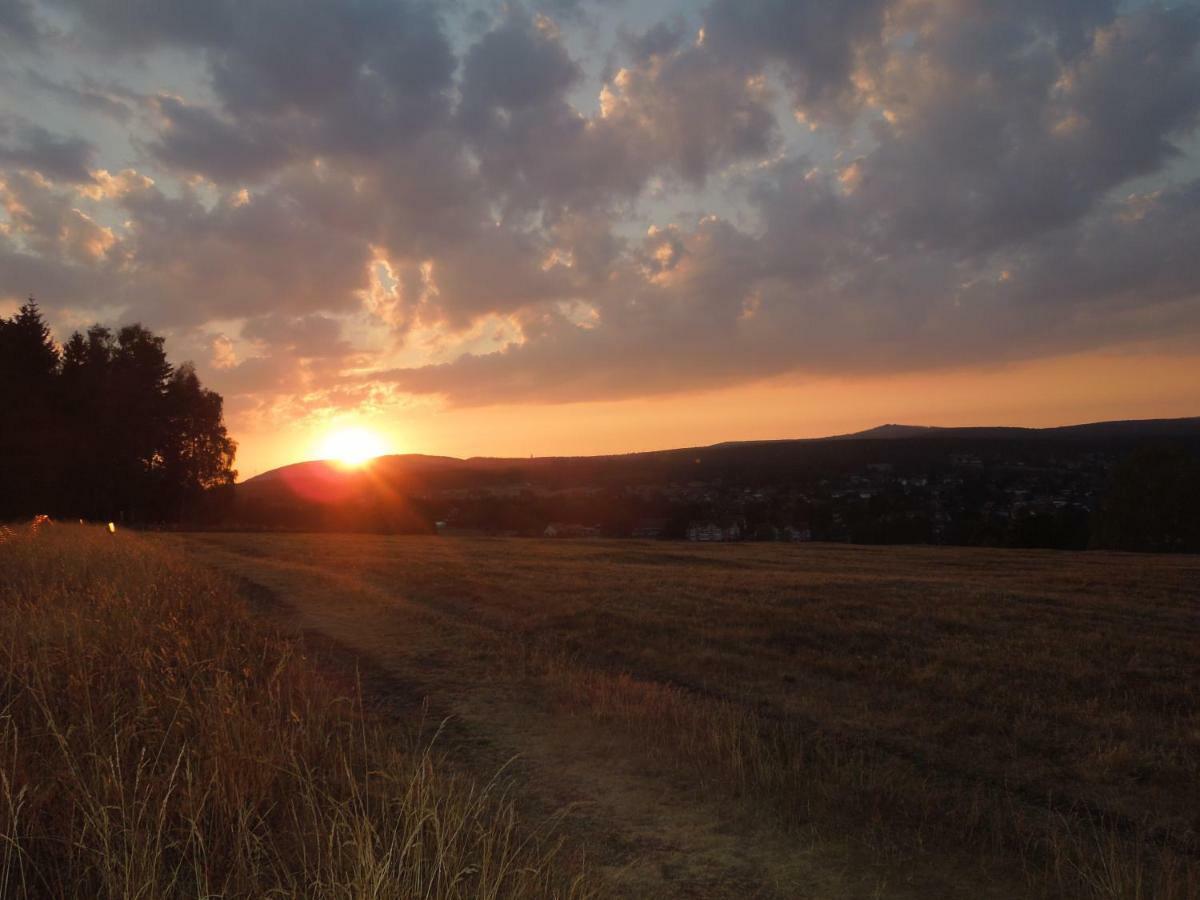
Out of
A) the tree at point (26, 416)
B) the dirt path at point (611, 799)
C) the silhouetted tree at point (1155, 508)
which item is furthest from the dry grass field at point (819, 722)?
the silhouetted tree at point (1155, 508)

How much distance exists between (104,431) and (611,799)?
5112 cm

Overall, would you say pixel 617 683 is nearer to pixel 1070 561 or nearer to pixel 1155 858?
pixel 1155 858

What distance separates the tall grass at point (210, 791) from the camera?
4203 millimetres

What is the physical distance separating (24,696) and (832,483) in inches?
3262

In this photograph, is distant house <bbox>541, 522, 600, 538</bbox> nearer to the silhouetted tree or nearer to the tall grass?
the silhouetted tree

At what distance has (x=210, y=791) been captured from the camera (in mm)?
5113

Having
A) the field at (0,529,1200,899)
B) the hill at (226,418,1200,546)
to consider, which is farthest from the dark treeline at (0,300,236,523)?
the field at (0,529,1200,899)

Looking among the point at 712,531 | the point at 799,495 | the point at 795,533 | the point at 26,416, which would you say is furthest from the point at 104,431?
the point at 799,495

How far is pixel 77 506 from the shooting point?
4800cm

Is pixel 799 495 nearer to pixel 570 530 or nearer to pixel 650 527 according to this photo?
pixel 650 527

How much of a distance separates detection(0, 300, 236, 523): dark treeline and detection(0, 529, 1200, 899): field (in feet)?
100

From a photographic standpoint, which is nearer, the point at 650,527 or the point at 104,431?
the point at 104,431

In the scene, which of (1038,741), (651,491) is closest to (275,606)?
(1038,741)

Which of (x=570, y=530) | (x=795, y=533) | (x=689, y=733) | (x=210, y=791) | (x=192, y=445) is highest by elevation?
(x=192, y=445)
